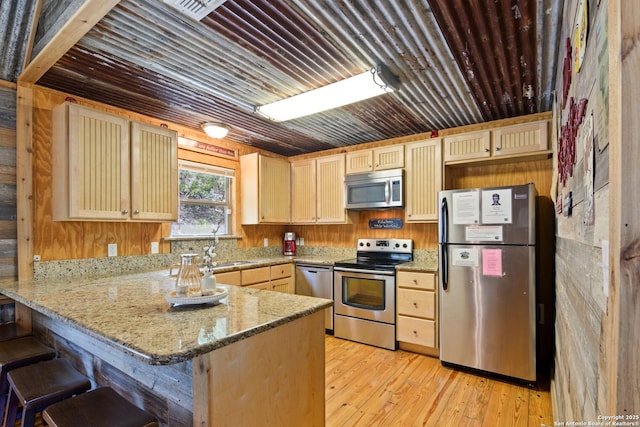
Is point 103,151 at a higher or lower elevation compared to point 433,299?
higher

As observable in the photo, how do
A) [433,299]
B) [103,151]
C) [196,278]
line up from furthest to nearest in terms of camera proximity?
[433,299]
[103,151]
[196,278]

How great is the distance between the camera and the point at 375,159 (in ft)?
12.5

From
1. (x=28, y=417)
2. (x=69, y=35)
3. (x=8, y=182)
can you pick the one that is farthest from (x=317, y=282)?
(x=69, y=35)

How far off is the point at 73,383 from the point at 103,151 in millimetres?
1779

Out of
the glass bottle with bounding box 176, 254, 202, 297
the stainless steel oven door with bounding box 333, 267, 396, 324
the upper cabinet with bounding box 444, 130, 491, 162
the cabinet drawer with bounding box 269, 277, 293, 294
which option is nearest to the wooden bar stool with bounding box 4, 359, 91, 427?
the glass bottle with bounding box 176, 254, 202, 297

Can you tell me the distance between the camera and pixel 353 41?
6.11 feet

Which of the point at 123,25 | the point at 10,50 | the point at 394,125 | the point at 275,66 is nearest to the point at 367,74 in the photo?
the point at 275,66

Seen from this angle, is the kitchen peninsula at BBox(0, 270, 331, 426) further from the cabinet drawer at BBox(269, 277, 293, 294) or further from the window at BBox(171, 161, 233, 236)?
the cabinet drawer at BBox(269, 277, 293, 294)

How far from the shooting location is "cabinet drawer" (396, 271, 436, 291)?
10.2 feet

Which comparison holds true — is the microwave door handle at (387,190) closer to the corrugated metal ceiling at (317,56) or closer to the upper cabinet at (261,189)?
the corrugated metal ceiling at (317,56)

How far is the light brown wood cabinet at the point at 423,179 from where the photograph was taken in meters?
3.38

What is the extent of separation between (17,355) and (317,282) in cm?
269

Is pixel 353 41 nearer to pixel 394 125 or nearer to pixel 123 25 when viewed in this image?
pixel 123 25

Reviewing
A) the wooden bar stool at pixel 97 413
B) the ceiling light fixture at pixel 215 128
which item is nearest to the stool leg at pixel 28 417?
the wooden bar stool at pixel 97 413
